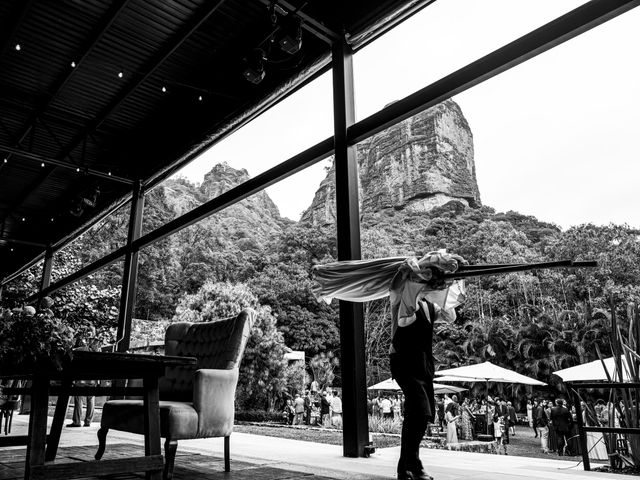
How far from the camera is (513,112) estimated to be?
3762cm

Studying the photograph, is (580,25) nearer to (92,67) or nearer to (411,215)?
(92,67)

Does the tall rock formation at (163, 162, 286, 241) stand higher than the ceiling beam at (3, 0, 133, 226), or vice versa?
the tall rock formation at (163, 162, 286, 241)

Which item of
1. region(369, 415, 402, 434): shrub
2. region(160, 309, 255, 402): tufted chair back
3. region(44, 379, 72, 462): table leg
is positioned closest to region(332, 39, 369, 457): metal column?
region(160, 309, 255, 402): tufted chair back

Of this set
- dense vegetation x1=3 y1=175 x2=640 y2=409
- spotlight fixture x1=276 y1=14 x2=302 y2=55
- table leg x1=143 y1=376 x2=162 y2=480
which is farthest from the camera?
dense vegetation x1=3 y1=175 x2=640 y2=409

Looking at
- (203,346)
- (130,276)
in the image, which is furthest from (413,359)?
(130,276)

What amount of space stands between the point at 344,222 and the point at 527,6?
3.50m

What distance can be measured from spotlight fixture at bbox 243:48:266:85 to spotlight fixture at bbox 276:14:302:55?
0.44 metres

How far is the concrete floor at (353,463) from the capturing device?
106 inches

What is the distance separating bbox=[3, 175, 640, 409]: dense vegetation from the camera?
20.0 meters

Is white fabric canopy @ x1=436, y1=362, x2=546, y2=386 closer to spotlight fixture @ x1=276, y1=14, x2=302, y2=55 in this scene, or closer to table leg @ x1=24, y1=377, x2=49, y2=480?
spotlight fixture @ x1=276, y1=14, x2=302, y2=55

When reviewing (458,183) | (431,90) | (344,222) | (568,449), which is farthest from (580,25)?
(458,183)

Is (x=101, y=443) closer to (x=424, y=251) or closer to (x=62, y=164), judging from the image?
(x=62, y=164)

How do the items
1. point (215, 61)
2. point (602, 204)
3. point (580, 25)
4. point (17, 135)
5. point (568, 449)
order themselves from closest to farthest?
point (580, 25)
point (215, 61)
point (17, 135)
point (568, 449)
point (602, 204)

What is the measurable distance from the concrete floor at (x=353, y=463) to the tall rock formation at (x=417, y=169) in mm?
29108
